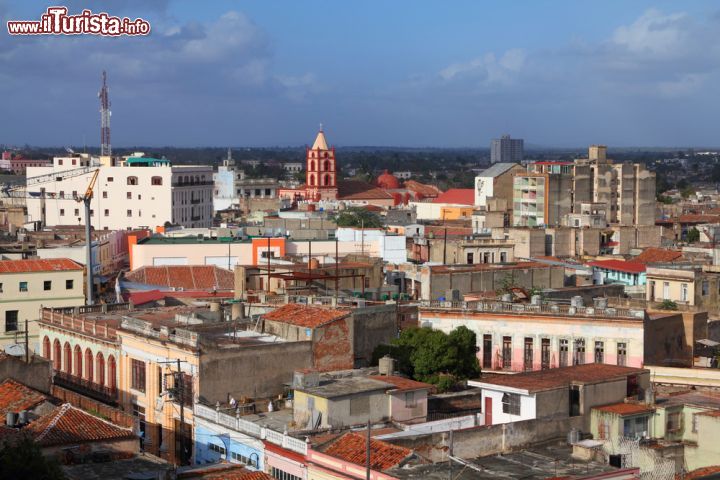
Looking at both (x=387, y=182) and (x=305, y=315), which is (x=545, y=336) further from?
(x=387, y=182)

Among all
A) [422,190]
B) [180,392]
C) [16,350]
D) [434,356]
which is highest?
[422,190]

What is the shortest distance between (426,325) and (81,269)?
17.5 metres

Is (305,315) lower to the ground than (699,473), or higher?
higher

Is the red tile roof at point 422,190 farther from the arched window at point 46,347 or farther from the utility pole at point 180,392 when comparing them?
the utility pole at point 180,392

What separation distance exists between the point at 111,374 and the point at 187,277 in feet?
75.0

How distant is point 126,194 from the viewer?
11269cm

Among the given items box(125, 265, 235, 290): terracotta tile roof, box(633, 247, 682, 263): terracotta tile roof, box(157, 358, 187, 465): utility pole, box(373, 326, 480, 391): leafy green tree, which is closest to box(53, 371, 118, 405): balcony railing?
box(157, 358, 187, 465): utility pole

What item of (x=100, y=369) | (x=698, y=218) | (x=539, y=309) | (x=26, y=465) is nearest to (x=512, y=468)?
(x=26, y=465)

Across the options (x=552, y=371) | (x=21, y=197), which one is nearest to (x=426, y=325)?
(x=552, y=371)

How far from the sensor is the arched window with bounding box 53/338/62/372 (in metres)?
46.4

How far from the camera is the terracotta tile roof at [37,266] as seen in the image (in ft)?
179

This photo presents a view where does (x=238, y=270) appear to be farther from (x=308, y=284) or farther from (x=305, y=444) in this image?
(x=305, y=444)

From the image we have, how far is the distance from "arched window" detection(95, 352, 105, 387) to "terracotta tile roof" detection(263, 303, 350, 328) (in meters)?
5.86

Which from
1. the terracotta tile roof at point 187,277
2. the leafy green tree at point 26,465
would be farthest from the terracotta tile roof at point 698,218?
the leafy green tree at point 26,465
